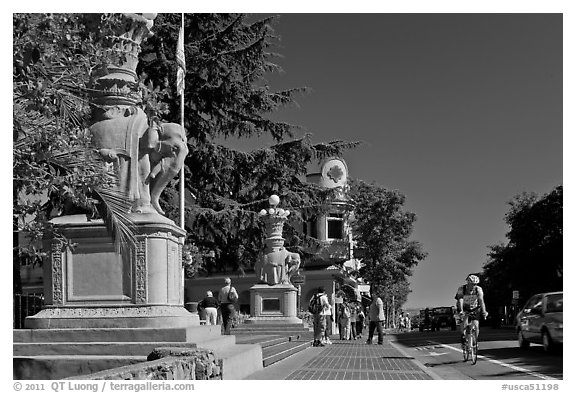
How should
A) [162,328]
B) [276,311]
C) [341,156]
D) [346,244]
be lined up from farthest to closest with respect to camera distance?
1. [346,244]
2. [341,156]
3. [276,311]
4. [162,328]

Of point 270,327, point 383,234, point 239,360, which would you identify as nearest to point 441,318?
point 383,234

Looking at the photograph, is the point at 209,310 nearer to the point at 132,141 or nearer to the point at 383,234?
the point at 132,141

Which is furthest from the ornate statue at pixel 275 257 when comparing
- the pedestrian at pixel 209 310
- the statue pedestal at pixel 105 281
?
the statue pedestal at pixel 105 281

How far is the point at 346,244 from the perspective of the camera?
50594 mm

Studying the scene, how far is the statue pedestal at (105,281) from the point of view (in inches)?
448

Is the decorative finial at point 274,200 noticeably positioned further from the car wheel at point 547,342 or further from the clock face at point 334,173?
the car wheel at point 547,342

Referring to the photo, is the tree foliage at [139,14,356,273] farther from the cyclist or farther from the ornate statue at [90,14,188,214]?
the ornate statue at [90,14,188,214]

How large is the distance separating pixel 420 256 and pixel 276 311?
26562 mm

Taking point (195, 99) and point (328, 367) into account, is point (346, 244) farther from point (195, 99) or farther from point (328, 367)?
point (328, 367)

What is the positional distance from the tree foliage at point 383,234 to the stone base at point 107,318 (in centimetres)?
3989

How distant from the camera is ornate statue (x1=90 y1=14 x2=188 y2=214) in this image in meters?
12.0

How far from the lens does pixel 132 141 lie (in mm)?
12125

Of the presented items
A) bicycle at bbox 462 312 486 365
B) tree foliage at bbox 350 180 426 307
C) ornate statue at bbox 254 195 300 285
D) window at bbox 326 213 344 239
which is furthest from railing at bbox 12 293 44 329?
window at bbox 326 213 344 239
